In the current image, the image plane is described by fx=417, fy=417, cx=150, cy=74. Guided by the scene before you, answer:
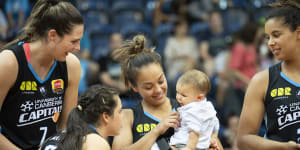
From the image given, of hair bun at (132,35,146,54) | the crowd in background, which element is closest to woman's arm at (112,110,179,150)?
hair bun at (132,35,146,54)

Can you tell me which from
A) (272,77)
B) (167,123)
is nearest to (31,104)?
(167,123)

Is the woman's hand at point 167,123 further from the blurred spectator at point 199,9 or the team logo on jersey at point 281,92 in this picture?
the blurred spectator at point 199,9

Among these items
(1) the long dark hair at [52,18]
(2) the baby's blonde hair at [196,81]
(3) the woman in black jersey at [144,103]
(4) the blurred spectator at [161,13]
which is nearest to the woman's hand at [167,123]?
(3) the woman in black jersey at [144,103]

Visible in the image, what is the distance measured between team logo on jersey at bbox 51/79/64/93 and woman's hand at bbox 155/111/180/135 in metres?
0.83

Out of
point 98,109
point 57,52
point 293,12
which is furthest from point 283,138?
point 57,52

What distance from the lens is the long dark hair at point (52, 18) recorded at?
2.87 meters

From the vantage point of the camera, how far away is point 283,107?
112 inches

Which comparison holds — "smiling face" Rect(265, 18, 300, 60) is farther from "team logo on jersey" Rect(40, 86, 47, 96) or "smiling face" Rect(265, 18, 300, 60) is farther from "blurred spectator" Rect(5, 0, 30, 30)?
"blurred spectator" Rect(5, 0, 30, 30)

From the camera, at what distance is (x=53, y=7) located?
2914 millimetres

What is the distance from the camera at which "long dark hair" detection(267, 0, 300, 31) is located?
2.82 m

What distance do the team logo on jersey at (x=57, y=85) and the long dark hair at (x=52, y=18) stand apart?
36 centimetres

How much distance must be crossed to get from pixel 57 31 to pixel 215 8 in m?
5.94

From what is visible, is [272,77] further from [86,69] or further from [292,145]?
[86,69]

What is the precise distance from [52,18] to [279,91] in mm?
1644
